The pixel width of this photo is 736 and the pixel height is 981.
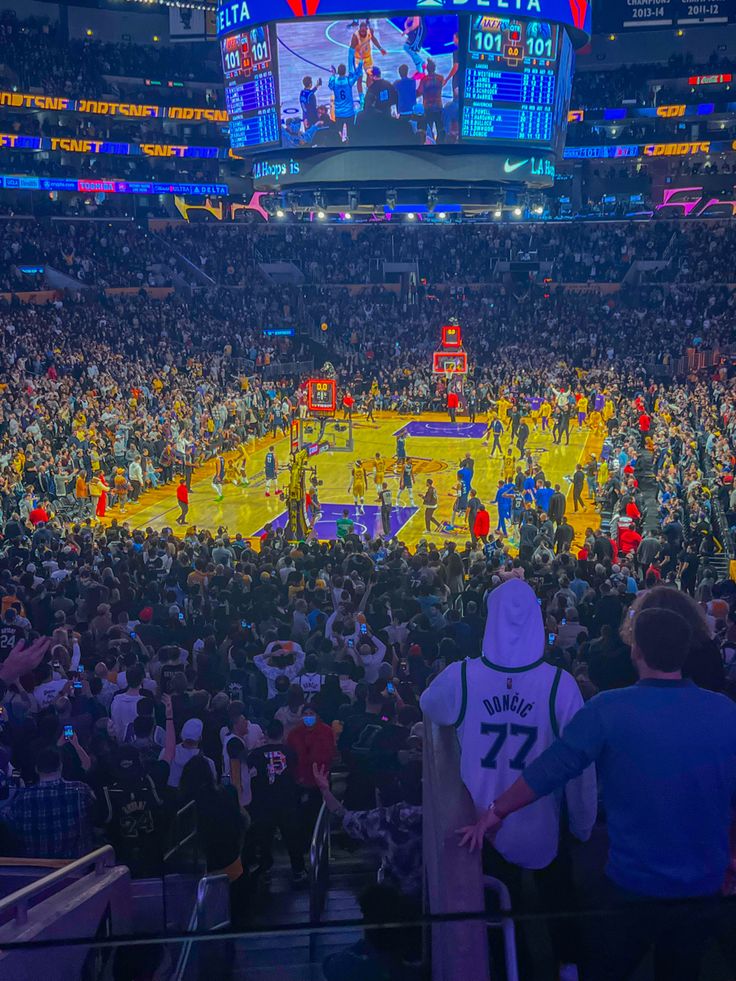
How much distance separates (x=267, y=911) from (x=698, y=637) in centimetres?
328

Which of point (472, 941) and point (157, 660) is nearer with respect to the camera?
point (472, 941)

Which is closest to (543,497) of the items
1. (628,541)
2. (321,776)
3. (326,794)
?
(628,541)

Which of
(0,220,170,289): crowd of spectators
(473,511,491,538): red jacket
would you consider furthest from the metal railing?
(473,511,491,538): red jacket

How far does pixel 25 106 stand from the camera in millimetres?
47562

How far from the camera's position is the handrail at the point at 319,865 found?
18.5 ft

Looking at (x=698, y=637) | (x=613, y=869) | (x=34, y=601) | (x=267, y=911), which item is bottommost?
(x=34, y=601)

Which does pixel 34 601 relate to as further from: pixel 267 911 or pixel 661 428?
pixel 661 428

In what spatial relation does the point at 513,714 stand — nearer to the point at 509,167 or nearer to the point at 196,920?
the point at 196,920

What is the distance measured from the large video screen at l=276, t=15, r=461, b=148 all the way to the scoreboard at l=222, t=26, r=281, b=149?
0.53 metres

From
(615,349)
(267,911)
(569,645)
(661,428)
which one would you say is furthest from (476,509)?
(615,349)

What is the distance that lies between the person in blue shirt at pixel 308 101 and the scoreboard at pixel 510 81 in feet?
12.8

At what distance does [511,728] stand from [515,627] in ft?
1.37

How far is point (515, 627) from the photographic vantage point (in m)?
4.24

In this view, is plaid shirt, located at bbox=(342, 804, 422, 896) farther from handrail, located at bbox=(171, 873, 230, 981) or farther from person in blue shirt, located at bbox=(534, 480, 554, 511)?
person in blue shirt, located at bbox=(534, 480, 554, 511)
